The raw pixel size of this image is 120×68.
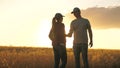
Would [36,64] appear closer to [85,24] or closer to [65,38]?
[65,38]

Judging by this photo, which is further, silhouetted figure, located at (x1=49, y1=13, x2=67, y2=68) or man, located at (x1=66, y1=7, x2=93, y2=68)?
silhouetted figure, located at (x1=49, y1=13, x2=67, y2=68)

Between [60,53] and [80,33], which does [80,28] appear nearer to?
[80,33]

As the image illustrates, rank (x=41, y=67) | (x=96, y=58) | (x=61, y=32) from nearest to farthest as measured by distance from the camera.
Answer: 1. (x=61, y=32)
2. (x=41, y=67)
3. (x=96, y=58)

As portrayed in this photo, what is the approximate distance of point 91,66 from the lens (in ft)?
61.3

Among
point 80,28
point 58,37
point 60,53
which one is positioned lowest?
point 60,53

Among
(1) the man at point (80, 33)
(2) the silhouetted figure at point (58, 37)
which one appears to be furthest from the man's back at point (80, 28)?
(2) the silhouetted figure at point (58, 37)

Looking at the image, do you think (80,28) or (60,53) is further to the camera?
(60,53)

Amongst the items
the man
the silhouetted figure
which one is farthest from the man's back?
the silhouetted figure

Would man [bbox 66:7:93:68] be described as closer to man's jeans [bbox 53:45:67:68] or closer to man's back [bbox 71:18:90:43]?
man's back [bbox 71:18:90:43]

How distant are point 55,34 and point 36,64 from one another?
4.24m

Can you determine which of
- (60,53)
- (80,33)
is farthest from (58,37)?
(80,33)

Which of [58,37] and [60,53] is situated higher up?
[58,37]

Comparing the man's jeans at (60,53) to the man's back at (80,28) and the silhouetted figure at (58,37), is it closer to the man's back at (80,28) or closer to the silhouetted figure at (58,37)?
the silhouetted figure at (58,37)

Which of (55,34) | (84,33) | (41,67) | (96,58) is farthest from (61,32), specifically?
(96,58)
